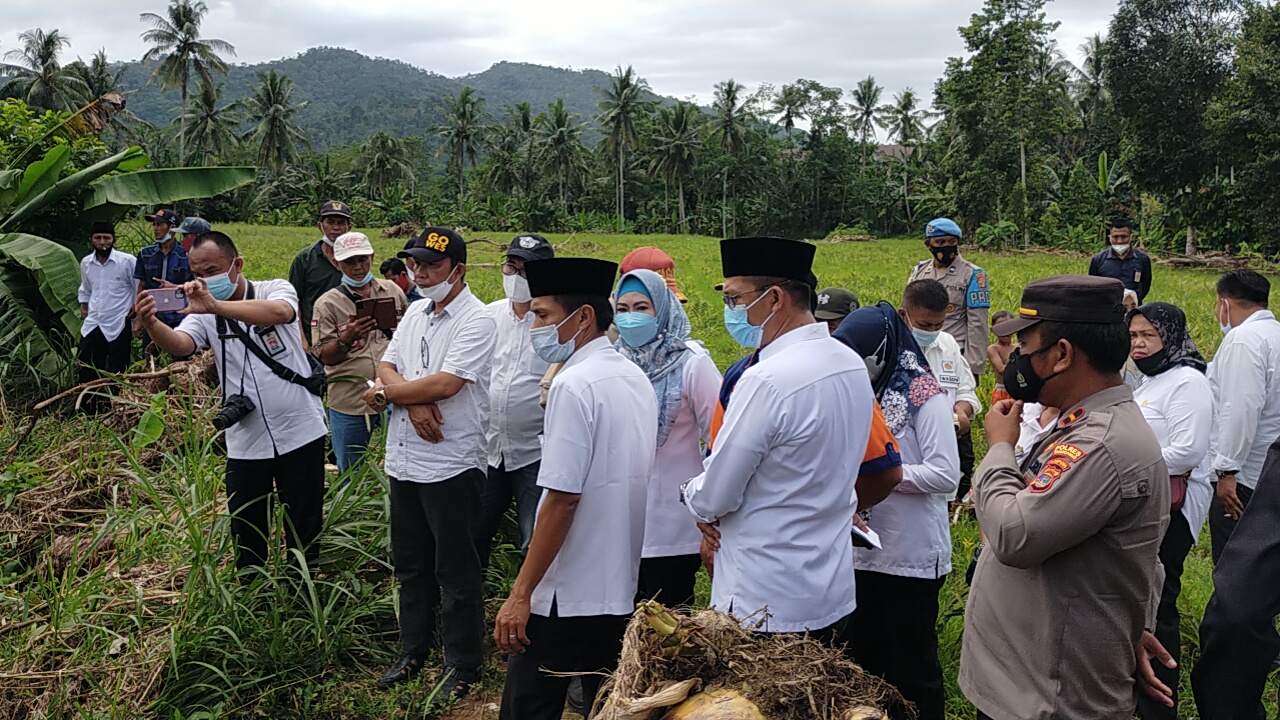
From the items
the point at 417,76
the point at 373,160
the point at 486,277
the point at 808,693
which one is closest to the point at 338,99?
the point at 417,76

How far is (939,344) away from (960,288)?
61.1 inches

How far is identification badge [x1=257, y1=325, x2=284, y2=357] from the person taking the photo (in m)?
4.27

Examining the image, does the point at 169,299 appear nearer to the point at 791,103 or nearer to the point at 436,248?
the point at 436,248

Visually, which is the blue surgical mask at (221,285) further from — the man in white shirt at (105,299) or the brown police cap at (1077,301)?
the man in white shirt at (105,299)

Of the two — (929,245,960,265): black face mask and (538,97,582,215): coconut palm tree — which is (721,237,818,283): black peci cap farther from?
(538,97,582,215): coconut palm tree

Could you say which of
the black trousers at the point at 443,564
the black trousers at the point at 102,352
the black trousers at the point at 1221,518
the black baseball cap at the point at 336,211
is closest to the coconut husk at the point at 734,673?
the black trousers at the point at 443,564

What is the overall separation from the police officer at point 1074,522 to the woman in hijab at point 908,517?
0.89 metres

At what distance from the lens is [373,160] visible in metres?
51.1

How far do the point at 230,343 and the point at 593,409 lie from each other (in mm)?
2390

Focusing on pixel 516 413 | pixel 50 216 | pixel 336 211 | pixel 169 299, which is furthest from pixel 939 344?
pixel 50 216

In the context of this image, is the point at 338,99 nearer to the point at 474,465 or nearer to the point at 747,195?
the point at 747,195

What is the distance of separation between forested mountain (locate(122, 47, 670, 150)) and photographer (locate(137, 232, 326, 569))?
7000 centimetres

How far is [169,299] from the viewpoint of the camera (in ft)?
13.3

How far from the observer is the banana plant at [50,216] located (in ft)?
25.0
